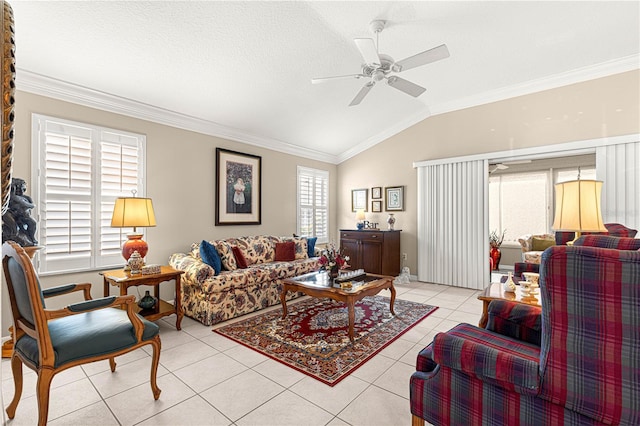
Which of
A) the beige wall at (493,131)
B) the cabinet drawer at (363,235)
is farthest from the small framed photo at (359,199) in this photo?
the cabinet drawer at (363,235)

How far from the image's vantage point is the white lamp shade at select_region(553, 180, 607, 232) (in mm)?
2762

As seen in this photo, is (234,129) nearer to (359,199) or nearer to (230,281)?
(230,281)

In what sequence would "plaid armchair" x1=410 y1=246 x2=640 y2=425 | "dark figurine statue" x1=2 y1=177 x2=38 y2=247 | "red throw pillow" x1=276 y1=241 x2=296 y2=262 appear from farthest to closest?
"red throw pillow" x1=276 y1=241 x2=296 y2=262
"dark figurine statue" x1=2 y1=177 x2=38 y2=247
"plaid armchair" x1=410 y1=246 x2=640 y2=425

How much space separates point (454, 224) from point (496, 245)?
8.32ft

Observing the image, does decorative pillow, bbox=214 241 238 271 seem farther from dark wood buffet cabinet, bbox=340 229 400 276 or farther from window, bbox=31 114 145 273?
dark wood buffet cabinet, bbox=340 229 400 276

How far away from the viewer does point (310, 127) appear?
5637 millimetres

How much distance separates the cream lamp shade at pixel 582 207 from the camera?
2.76 metres

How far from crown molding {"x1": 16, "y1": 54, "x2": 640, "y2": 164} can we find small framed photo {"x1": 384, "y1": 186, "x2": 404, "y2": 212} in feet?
3.41

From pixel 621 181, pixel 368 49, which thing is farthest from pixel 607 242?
pixel 621 181

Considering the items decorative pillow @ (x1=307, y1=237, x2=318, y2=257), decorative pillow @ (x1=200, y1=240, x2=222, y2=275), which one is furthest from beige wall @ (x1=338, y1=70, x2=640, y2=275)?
decorative pillow @ (x1=200, y1=240, x2=222, y2=275)

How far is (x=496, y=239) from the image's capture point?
25.1ft

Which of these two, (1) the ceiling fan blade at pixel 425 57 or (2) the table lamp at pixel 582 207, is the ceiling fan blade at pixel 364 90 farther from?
(2) the table lamp at pixel 582 207

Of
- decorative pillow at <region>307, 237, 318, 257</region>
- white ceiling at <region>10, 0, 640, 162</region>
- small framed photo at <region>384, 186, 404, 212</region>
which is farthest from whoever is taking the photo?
small framed photo at <region>384, 186, 404, 212</region>

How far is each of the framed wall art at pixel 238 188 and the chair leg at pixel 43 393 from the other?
10.5 ft
